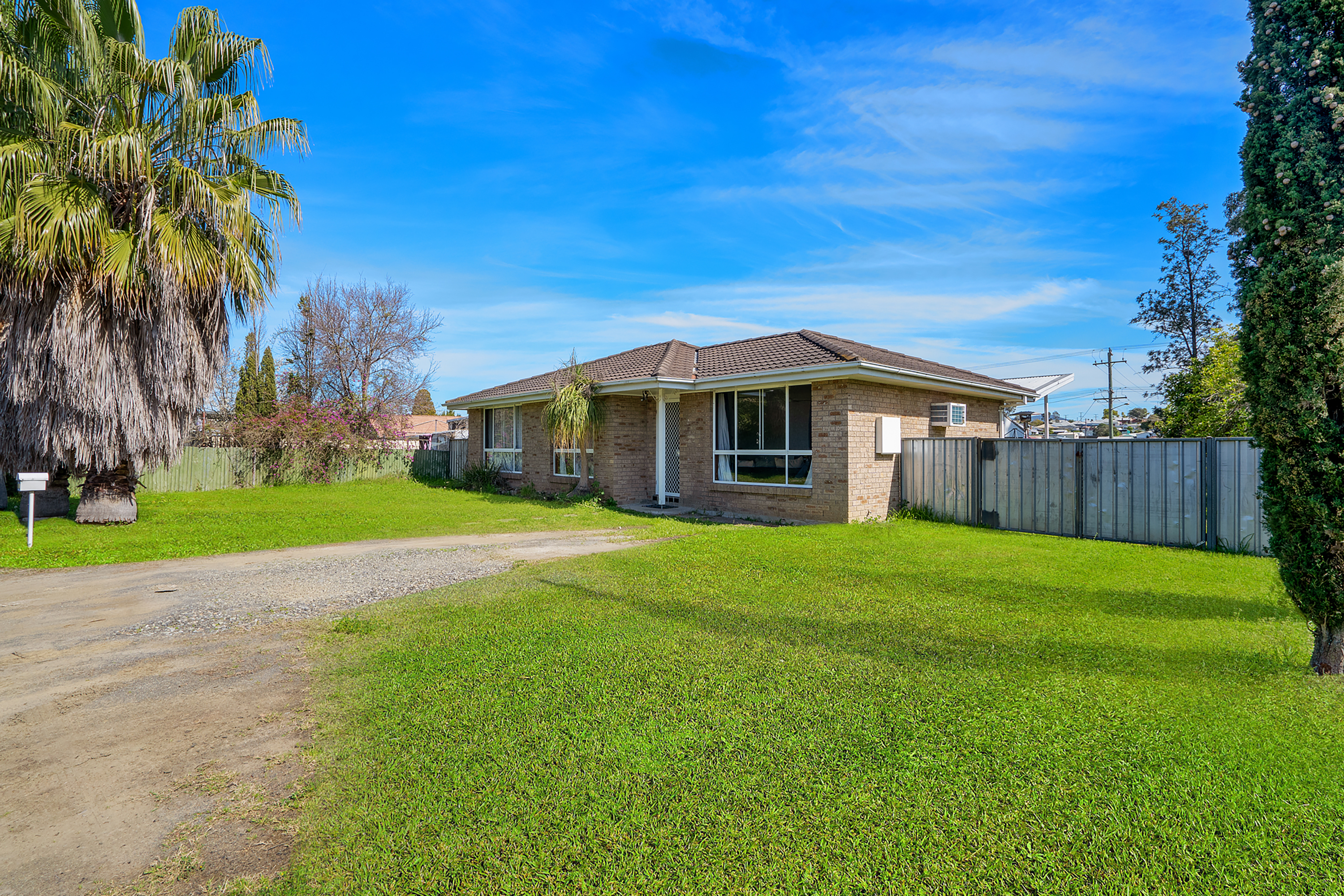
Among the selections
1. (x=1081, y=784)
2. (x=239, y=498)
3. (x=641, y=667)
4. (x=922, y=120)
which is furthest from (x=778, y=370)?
(x=239, y=498)

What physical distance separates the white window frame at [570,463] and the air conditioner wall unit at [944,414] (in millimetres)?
7998

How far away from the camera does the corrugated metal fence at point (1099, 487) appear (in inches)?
342

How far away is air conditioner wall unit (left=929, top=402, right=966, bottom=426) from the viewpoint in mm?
13180

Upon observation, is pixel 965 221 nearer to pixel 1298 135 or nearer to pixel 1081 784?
pixel 1298 135

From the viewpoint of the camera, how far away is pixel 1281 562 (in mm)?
4152

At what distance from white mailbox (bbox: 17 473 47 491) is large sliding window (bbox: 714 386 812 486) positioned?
1108 cm

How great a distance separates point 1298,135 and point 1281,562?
270cm

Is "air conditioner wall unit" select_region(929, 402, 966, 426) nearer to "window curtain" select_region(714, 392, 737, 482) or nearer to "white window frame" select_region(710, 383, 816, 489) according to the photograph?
"white window frame" select_region(710, 383, 816, 489)

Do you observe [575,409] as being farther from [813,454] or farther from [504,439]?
[504,439]

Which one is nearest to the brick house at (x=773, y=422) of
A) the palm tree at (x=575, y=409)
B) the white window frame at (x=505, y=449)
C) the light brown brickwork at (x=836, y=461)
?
the light brown brickwork at (x=836, y=461)

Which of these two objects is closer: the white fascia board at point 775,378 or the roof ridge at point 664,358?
the white fascia board at point 775,378

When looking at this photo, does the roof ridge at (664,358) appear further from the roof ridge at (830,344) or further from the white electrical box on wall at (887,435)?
the white electrical box on wall at (887,435)

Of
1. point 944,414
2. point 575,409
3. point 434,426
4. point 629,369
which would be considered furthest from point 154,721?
point 434,426

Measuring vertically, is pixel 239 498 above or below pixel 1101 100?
below
